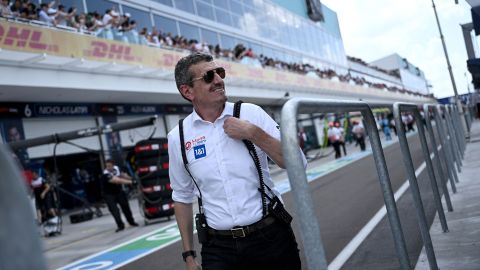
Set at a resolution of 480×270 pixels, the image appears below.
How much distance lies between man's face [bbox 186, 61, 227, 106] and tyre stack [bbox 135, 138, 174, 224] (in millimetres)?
8919

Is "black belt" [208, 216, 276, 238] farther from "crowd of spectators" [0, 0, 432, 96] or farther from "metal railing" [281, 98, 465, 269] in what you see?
"crowd of spectators" [0, 0, 432, 96]

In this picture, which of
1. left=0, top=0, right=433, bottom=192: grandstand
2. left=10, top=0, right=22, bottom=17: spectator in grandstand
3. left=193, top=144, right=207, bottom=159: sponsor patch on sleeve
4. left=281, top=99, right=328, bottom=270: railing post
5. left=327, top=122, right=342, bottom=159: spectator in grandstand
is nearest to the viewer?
left=281, top=99, right=328, bottom=270: railing post

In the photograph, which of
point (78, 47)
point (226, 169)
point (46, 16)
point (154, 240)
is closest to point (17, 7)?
point (46, 16)

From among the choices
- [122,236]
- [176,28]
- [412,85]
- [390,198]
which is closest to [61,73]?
[122,236]

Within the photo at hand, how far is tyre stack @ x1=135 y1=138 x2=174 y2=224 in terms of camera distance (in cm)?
1129

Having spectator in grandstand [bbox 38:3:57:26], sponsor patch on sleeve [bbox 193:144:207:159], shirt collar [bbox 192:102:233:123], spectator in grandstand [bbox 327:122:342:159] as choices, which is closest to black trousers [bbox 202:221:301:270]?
sponsor patch on sleeve [bbox 193:144:207:159]

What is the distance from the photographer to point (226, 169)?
8.30ft

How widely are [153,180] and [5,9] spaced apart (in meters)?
7.12

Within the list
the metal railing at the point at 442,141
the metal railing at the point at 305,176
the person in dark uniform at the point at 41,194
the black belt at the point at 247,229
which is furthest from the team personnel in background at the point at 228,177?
the person in dark uniform at the point at 41,194

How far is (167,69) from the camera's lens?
20703 millimetres

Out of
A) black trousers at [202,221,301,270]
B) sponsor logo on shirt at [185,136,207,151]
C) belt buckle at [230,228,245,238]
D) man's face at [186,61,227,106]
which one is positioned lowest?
black trousers at [202,221,301,270]

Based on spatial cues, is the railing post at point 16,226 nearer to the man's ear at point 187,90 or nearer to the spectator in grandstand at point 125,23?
the man's ear at point 187,90

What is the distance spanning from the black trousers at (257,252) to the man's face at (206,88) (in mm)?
732

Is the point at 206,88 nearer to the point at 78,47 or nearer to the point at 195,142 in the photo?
the point at 195,142
